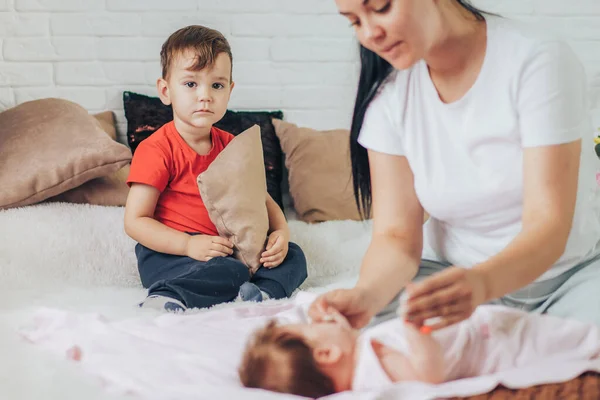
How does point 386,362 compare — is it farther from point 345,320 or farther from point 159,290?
point 159,290

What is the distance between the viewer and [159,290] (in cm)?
118

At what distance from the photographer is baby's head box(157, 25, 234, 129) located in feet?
4.43

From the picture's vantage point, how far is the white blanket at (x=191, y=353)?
64 cm

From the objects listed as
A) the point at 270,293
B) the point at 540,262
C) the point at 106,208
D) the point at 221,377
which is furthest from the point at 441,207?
the point at 106,208

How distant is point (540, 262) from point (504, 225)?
141 mm

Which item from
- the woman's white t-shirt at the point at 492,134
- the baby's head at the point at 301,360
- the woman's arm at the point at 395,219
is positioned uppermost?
the woman's white t-shirt at the point at 492,134

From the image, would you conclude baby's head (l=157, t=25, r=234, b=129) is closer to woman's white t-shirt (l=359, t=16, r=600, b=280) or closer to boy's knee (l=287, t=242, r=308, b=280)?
boy's knee (l=287, t=242, r=308, b=280)

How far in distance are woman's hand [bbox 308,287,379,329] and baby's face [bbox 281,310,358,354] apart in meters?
0.01

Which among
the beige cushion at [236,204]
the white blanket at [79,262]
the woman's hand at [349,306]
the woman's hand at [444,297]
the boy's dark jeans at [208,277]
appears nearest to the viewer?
the woman's hand at [444,297]

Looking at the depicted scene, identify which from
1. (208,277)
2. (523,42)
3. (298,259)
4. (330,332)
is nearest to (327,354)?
(330,332)

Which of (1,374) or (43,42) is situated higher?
(43,42)

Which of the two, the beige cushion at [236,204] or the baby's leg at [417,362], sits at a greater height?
the baby's leg at [417,362]

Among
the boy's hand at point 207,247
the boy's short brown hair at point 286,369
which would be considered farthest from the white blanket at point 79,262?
the boy's short brown hair at point 286,369

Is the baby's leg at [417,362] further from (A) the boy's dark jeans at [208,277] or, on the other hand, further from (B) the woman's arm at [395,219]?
(A) the boy's dark jeans at [208,277]
